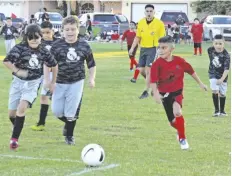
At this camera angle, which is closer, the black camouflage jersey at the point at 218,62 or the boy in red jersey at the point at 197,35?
the black camouflage jersey at the point at 218,62

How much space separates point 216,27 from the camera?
44.2 meters

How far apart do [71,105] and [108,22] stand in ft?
130

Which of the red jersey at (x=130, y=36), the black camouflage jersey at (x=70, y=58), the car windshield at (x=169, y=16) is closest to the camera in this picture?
the black camouflage jersey at (x=70, y=58)

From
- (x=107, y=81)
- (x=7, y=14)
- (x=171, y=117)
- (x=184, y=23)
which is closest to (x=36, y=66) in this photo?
(x=171, y=117)

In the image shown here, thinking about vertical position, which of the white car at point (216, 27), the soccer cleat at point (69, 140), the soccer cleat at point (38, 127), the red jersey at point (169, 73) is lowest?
the white car at point (216, 27)

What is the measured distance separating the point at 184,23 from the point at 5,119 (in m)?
35.5

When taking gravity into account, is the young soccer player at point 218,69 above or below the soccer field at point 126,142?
above

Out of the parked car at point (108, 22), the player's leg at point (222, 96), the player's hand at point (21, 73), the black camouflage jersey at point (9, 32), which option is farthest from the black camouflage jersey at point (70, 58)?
the parked car at point (108, 22)

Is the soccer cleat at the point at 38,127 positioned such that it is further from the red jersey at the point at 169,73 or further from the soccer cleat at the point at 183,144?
the soccer cleat at the point at 183,144

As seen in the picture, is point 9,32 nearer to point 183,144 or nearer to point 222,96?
point 222,96

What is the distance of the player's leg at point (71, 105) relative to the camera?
31.4 feet

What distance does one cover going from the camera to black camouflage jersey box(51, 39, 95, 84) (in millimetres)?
9547

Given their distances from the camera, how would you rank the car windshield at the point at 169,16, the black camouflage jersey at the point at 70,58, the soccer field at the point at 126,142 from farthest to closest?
1. the car windshield at the point at 169,16
2. the black camouflage jersey at the point at 70,58
3. the soccer field at the point at 126,142

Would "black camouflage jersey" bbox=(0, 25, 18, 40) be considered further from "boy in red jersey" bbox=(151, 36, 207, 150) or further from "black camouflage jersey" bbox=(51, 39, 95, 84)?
"boy in red jersey" bbox=(151, 36, 207, 150)
